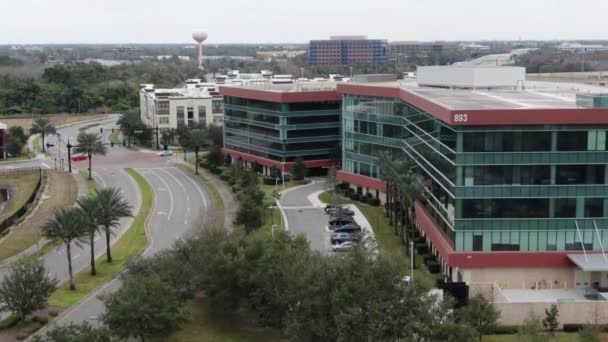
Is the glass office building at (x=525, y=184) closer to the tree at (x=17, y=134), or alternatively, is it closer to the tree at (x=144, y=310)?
the tree at (x=144, y=310)

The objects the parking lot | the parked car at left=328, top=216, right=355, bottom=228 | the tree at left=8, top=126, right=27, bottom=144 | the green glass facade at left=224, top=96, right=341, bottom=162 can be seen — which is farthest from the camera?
the tree at left=8, top=126, right=27, bottom=144

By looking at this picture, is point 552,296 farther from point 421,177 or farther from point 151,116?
point 151,116

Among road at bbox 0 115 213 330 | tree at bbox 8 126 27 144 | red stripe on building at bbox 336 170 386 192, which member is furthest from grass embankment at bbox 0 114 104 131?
red stripe on building at bbox 336 170 386 192

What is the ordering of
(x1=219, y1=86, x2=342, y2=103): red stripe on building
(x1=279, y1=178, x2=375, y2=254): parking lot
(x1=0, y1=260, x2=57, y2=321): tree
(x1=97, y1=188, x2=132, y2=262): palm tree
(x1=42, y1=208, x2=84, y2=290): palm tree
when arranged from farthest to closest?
(x1=219, y1=86, x2=342, y2=103): red stripe on building
(x1=279, y1=178, x2=375, y2=254): parking lot
(x1=97, y1=188, x2=132, y2=262): palm tree
(x1=42, y1=208, x2=84, y2=290): palm tree
(x1=0, y1=260, x2=57, y2=321): tree

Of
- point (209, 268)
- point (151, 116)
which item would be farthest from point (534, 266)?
point (151, 116)

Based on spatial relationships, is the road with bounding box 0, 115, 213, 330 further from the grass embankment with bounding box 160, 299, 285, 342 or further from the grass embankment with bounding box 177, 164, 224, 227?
the grass embankment with bounding box 160, 299, 285, 342

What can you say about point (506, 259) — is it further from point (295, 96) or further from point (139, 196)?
point (139, 196)

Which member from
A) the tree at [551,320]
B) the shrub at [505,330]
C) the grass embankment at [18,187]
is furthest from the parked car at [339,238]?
the grass embankment at [18,187]
